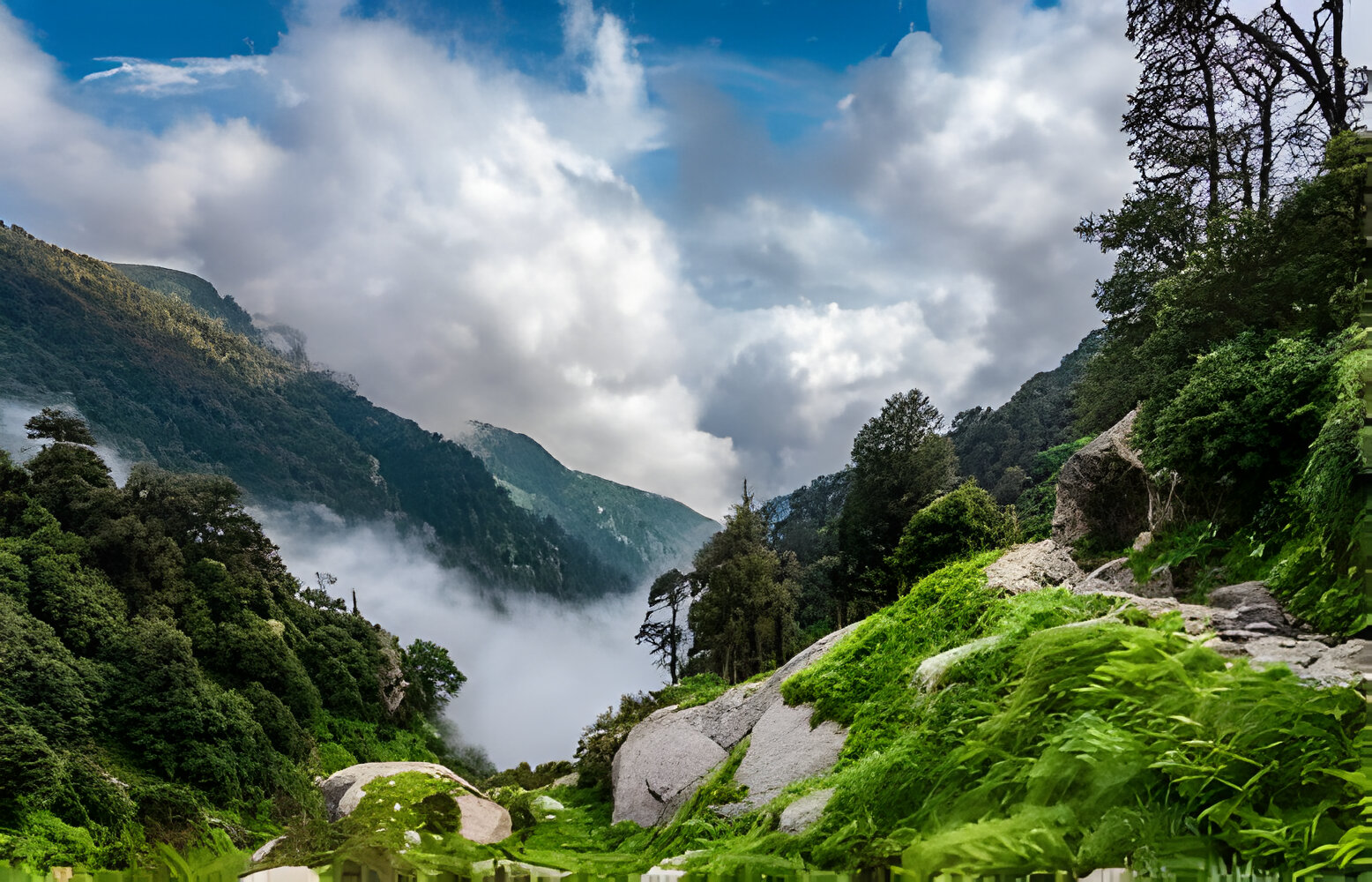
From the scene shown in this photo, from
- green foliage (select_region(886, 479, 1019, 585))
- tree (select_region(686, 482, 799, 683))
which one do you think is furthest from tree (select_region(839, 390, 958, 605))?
green foliage (select_region(886, 479, 1019, 585))

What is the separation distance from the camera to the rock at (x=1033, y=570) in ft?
18.6

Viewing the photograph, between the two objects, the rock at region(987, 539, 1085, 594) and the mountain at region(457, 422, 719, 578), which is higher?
the mountain at region(457, 422, 719, 578)

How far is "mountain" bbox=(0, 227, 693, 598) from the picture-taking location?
13812 millimetres

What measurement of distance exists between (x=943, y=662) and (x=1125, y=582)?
4427 mm

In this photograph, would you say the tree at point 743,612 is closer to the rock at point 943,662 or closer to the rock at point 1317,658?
the rock at point 943,662

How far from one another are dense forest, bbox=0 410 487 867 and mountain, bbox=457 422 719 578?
114ft

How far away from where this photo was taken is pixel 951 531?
18312mm

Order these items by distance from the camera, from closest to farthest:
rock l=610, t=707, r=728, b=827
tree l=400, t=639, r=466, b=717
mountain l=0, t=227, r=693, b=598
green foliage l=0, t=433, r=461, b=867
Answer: green foliage l=0, t=433, r=461, b=867 → rock l=610, t=707, r=728, b=827 → mountain l=0, t=227, r=693, b=598 → tree l=400, t=639, r=466, b=717

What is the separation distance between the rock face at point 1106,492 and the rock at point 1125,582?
6.34 ft

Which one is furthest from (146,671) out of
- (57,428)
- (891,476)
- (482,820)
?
(891,476)

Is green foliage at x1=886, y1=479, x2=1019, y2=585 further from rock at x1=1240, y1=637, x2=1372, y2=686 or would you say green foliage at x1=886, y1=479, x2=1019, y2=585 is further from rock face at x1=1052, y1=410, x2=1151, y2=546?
rock at x1=1240, y1=637, x2=1372, y2=686

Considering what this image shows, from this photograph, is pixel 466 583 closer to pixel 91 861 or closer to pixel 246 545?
pixel 246 545

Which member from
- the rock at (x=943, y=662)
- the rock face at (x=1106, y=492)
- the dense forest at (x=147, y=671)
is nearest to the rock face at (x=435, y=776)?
the dense forest at (x=147, y=671)

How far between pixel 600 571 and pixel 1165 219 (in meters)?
42.9
